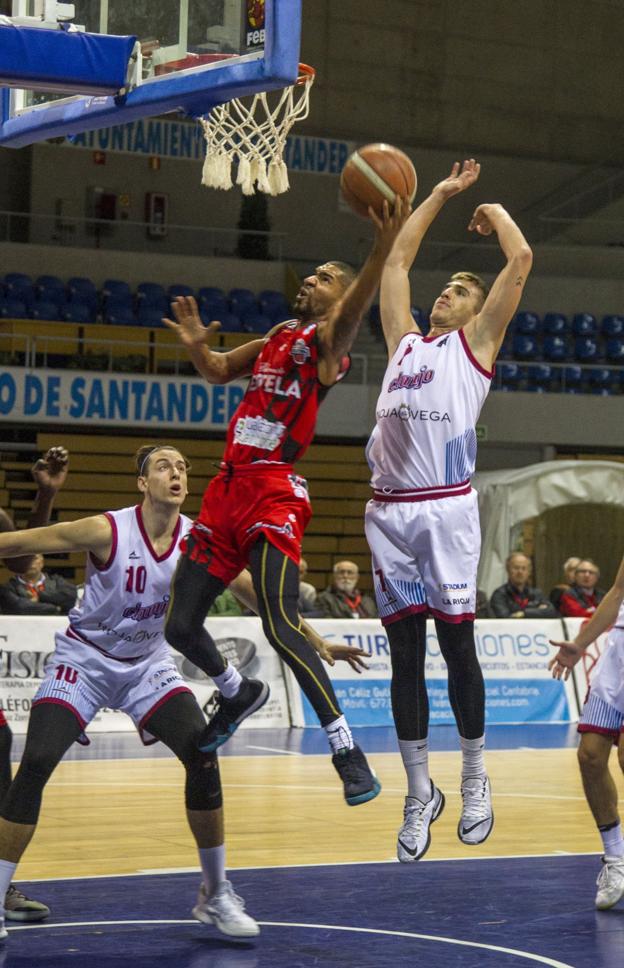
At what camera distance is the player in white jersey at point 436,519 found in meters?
5.77

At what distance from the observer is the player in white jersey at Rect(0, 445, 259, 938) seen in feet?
19.2

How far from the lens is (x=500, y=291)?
5750mm

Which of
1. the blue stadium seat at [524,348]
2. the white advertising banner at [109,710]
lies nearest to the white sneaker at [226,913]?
the white advertising banner at [109,710]

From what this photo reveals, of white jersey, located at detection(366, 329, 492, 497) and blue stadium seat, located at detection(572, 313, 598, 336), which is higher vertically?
blue stadium seat, located at detection(572, 313, 598, 336)

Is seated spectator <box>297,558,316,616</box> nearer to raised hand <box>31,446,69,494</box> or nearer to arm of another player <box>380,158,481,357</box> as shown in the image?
raised hand <box>31,446,69,494</box>

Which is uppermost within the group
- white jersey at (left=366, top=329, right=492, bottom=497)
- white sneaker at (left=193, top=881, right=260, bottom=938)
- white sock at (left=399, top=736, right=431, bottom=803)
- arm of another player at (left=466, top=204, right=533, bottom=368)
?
arm of another player at (left=466, top=204, right=533, bottom=368)

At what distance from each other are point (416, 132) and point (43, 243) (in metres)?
6.89

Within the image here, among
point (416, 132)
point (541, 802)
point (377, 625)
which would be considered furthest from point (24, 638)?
point (416, 132)

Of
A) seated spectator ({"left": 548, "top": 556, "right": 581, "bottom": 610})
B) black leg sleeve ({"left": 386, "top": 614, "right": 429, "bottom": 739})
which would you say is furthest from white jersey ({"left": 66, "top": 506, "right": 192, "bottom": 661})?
seated spectator ({"left": 548, "top": 556, "right": 581, "bottom": 610})

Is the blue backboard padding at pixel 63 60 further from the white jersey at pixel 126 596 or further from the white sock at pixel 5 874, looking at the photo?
the white sock at pixel 5 874

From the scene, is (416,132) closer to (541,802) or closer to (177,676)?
(541,802)

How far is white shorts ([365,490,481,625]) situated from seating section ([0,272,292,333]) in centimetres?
1516

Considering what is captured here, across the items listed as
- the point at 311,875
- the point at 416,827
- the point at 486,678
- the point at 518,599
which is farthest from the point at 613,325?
the point at 416,827

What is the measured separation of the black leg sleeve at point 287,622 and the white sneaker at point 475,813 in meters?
0.76
